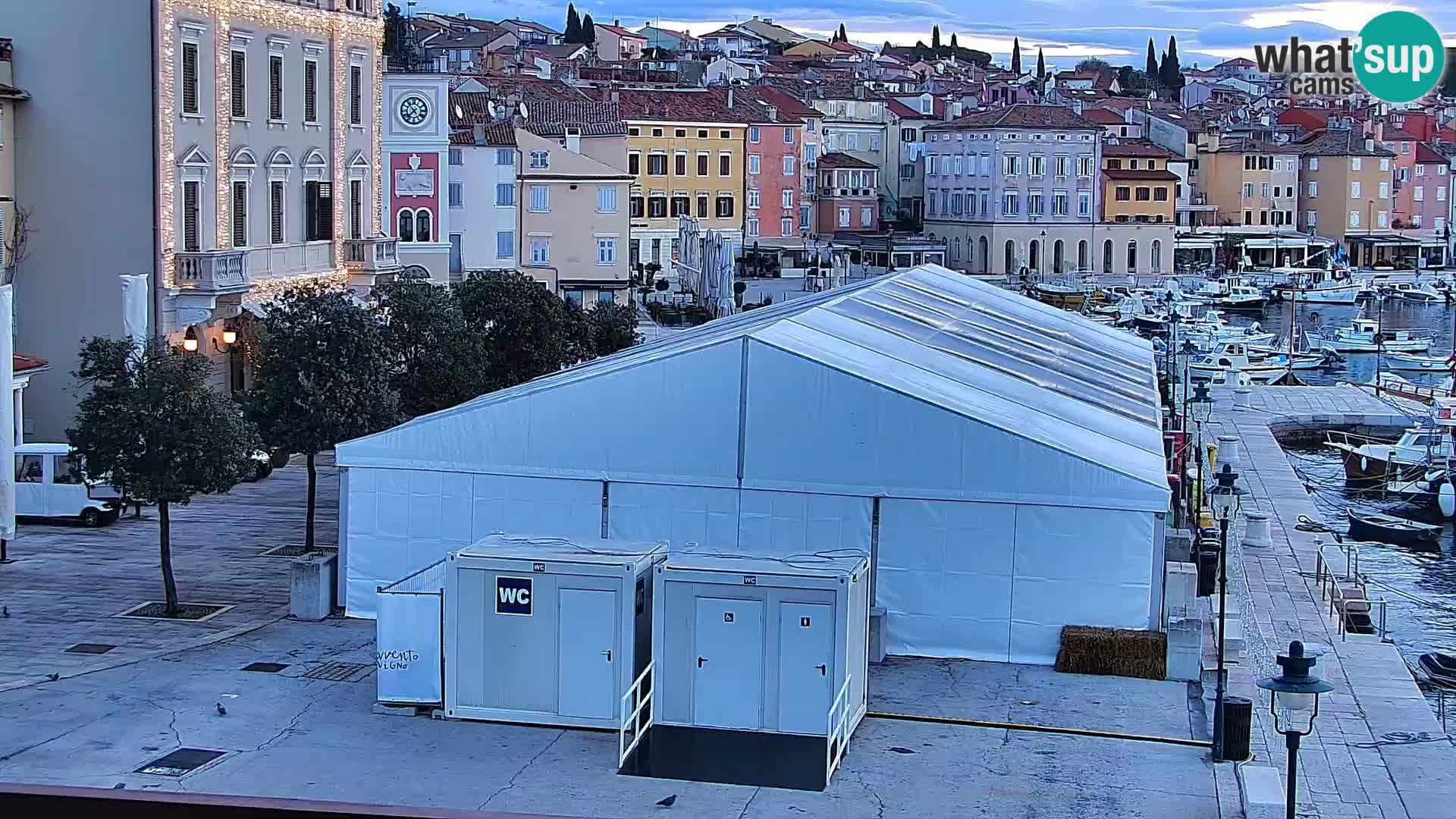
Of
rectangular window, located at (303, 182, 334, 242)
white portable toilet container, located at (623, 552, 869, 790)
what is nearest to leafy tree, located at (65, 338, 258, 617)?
white portable toilet container, located at (623, 552, 869, 790)

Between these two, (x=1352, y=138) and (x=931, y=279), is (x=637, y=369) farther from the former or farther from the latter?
(x=1352, y=138)

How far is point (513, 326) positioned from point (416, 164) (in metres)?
15.2

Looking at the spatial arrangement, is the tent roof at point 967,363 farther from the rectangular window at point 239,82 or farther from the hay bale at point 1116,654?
the rectangular window at point 239,82

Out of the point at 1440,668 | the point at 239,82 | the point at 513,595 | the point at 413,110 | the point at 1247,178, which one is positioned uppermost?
the point at 1247,178

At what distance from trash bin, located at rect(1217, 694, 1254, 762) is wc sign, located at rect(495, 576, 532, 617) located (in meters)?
5.69

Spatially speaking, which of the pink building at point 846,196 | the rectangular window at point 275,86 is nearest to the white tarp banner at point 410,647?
the rectangular window at point 275,86

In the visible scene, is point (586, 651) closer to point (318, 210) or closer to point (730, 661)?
point (730, 661)

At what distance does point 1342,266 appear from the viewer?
108m

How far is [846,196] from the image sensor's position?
101 metres

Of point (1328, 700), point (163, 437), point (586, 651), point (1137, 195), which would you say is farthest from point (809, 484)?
point (1137, 195)

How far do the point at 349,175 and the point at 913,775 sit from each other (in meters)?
28.9

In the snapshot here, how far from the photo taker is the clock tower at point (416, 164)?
4566 centimetres

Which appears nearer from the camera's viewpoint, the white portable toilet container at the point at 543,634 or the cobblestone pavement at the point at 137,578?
the white portable toilet container at the point at 543,634

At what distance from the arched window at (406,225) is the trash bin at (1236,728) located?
114ft
